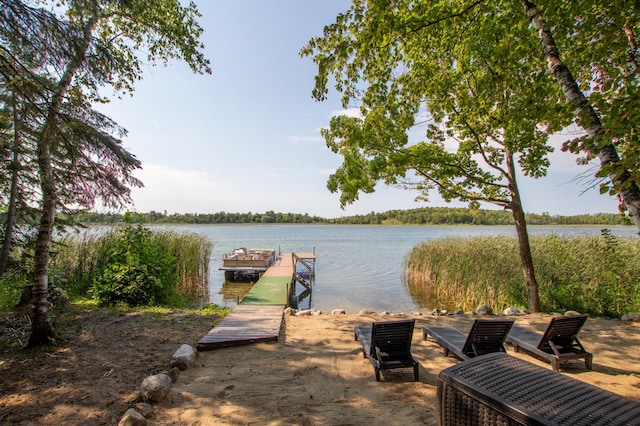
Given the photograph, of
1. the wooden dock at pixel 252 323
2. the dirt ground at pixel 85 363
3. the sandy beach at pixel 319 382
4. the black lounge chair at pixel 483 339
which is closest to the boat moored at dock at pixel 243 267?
the wooden dock at pixel 252 323

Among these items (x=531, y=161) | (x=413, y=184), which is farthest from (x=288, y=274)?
(x=531, y=161)

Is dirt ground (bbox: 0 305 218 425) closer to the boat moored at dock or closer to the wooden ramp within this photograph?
the wooden ramp

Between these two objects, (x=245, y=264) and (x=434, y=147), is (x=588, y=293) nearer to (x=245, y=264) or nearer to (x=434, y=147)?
(x=434, y=147)

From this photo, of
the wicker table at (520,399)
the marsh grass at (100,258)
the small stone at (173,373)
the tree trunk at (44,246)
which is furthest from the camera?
the marsh grass at (100,258)

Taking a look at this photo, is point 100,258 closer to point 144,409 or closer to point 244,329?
point 244,329

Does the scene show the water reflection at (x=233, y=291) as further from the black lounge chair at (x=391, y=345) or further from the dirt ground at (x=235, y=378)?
the black lounge chair at (x=391, y=345)

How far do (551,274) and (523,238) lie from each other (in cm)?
224

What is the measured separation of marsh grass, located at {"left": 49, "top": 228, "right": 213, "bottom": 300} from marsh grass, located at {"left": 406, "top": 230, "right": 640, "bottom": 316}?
9792mm

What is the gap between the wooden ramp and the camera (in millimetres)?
4848

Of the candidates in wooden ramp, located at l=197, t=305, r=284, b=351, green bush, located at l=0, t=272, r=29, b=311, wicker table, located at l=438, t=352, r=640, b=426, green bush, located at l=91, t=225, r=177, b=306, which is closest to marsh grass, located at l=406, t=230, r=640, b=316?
wooden ramp, located at l=197, t=305, r=284, b=351

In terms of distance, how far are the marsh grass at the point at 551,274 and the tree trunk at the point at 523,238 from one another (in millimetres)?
840

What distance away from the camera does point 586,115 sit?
301 centimetres

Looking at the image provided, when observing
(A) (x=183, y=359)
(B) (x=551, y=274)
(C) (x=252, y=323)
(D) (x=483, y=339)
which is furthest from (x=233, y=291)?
(D) (x=483, y=339)

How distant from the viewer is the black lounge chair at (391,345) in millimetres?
3836
